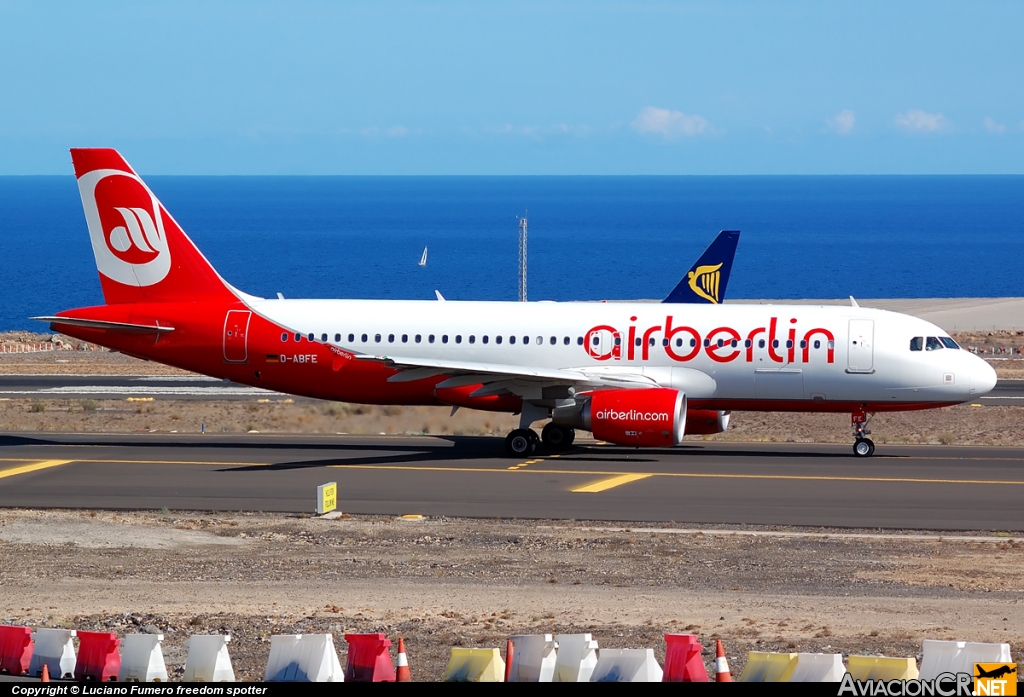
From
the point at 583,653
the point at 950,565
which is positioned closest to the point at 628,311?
the point at 950,565

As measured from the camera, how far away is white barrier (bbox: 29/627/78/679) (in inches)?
510

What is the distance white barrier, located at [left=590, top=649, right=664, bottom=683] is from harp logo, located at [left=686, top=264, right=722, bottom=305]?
129 ft

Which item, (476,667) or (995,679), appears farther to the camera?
(476,667)

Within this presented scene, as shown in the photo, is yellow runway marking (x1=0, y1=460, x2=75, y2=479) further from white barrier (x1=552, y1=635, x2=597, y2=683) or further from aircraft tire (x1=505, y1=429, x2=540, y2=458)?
white barrier (x1=552, y1=635, x2=597, y2=683)

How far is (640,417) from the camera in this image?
99.0ft

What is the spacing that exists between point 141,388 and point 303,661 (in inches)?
1541

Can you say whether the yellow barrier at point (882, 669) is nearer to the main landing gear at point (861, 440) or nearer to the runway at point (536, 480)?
the runway at point (536, 480)

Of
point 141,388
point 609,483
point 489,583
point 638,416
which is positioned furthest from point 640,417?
point 141,388

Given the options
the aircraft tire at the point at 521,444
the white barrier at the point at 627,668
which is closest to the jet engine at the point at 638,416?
the aircraft tire at the point at 521,444

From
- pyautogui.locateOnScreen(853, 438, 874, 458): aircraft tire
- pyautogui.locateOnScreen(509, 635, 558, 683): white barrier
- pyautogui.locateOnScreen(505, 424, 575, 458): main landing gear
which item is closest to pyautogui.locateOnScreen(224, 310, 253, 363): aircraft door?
pyautogui.locateOnScreen(505, 424, 575, 458): main landing gear

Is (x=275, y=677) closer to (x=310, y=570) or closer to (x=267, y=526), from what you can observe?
(x=310, y=570)

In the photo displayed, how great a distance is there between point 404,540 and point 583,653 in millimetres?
9601

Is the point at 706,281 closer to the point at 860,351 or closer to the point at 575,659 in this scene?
the point at 860,351

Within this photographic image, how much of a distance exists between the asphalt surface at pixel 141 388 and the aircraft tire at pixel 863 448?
1410 centimetres
